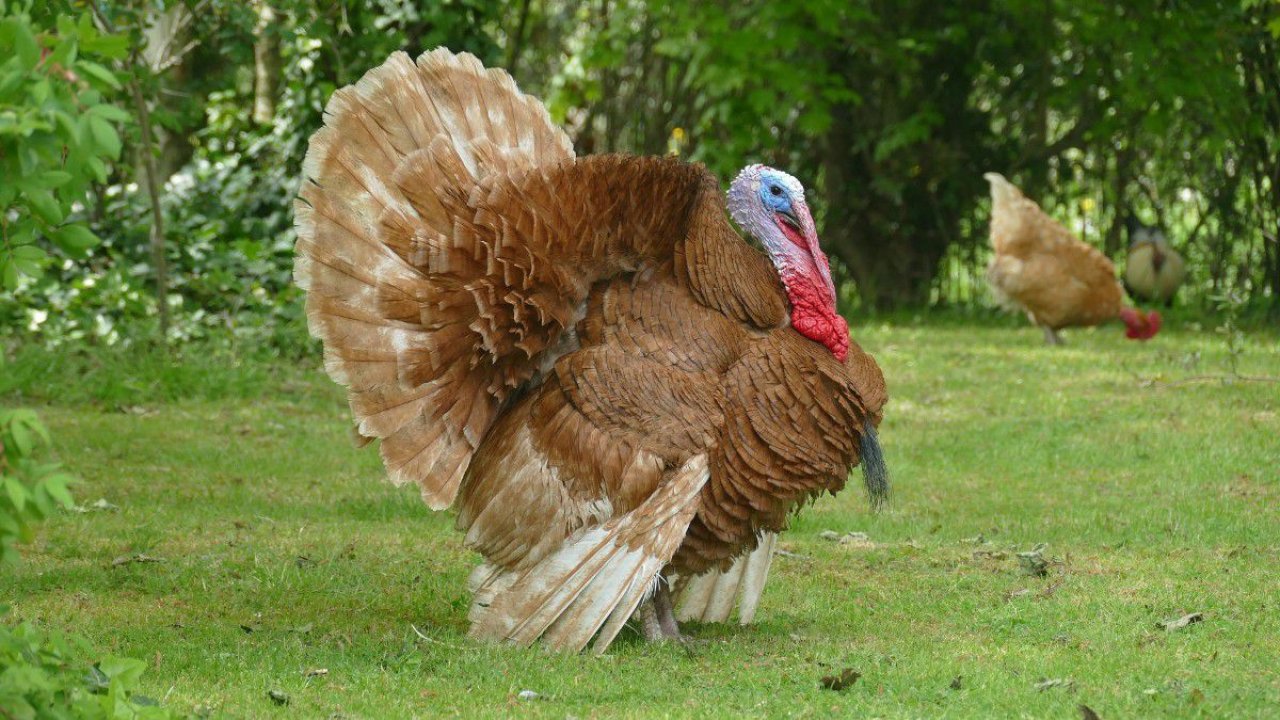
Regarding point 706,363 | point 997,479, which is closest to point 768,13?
point 997,479

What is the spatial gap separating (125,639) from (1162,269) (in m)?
11.5

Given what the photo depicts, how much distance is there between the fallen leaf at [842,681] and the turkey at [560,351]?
0.60 metres

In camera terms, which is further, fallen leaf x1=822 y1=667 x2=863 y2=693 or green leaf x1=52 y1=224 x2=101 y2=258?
fallen leaf x1=822 y1=667 x2=863 y2=693

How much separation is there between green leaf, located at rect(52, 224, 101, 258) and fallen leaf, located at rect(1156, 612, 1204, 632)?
362 centimetres

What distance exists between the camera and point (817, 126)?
1362cm

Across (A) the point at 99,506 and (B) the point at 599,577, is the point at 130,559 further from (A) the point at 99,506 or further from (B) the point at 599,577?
(B) the point at 599,577

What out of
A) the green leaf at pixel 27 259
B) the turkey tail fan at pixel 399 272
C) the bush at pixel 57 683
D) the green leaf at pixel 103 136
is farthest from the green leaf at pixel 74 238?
the turkey tail fan at pixel 399 272

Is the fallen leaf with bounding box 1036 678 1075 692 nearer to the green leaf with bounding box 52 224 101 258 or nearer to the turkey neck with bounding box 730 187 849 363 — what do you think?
the turkey neck with bounding box 730 187 849 363

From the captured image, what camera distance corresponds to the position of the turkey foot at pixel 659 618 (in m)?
5.18

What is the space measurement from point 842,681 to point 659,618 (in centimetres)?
93

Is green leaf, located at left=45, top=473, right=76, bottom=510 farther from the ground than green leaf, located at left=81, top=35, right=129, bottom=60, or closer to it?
closer to it

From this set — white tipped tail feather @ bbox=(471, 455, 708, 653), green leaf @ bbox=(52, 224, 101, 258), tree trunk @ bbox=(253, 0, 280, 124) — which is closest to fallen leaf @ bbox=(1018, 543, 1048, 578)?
white tipped tail feather @ bbox=(471, 455, 708, 653)

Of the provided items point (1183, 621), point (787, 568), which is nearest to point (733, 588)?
point (787, 568)

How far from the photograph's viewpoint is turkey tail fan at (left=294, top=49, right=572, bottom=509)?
485 centimetres
